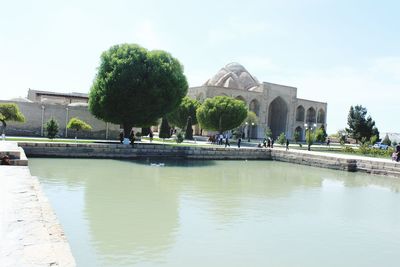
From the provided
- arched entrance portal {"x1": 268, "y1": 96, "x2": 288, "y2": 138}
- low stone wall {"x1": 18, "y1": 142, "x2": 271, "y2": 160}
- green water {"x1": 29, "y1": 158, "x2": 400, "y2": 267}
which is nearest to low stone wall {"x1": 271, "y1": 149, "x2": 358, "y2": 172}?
low stone wall {"x1": 18, "y1": 142, "x2": 271, "y2": 160}

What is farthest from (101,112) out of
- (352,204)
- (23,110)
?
(352,204)

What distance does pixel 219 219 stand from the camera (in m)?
9.24

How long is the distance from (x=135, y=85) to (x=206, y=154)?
5.90 meters

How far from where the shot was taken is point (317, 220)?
9773 millimetres

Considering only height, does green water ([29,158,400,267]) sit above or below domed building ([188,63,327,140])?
below

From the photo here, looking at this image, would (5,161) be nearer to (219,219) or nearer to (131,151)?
(219,219)

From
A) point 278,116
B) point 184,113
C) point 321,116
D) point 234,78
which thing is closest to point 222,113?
point 184,113

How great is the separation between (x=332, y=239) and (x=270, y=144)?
25.0 metres

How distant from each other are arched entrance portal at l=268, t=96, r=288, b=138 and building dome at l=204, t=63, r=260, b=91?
3.95 m

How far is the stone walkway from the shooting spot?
3.96 meters

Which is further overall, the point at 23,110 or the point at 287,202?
the point at 23,110

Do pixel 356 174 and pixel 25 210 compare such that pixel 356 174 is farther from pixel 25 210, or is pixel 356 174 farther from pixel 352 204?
pixel 25 210

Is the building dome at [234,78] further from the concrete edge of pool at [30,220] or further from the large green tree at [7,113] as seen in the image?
the concrete edge of pool at [30,220]

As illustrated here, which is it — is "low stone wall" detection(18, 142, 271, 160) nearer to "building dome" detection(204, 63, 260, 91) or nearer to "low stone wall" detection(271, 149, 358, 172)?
"low stone wall" detection(271, 149, 358, 172)
